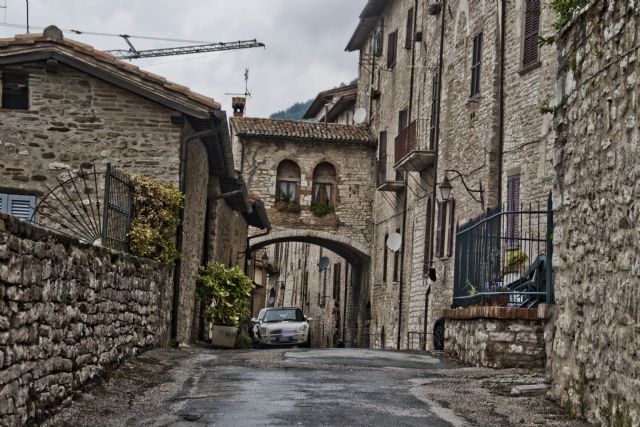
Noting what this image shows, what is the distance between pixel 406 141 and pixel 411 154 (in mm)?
2148

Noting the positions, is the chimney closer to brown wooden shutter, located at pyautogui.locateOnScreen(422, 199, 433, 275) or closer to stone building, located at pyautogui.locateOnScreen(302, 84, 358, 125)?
stone building, located at pyautogui.locateOnScreen(302, 84, 358, 125)

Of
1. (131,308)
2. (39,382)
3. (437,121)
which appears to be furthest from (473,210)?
(39,382)

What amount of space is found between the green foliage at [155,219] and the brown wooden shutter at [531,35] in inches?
315

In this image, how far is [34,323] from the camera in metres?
7.28

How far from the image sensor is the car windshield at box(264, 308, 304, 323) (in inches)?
1156

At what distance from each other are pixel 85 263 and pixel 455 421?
11.4 feet

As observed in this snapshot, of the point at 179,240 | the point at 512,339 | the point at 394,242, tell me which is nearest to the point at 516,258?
the point at 512,339

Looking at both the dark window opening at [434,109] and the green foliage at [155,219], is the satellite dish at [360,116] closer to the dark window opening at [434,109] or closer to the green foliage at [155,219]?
the dark window opening at [434,109]

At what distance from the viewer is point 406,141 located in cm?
2897

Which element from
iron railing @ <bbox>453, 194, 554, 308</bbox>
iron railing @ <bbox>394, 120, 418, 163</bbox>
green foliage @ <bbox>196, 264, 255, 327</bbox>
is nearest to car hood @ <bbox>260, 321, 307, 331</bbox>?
iron railing @ <bbox>394, 120, 418, 163</bbox>

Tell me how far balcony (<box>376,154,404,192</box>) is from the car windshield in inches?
187

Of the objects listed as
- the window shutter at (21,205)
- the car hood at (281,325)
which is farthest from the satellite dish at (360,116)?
the window shutter at (21,205)

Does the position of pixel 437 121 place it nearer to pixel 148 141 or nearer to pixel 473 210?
pixel 473 210

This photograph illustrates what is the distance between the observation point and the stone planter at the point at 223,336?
19812 millimetres
